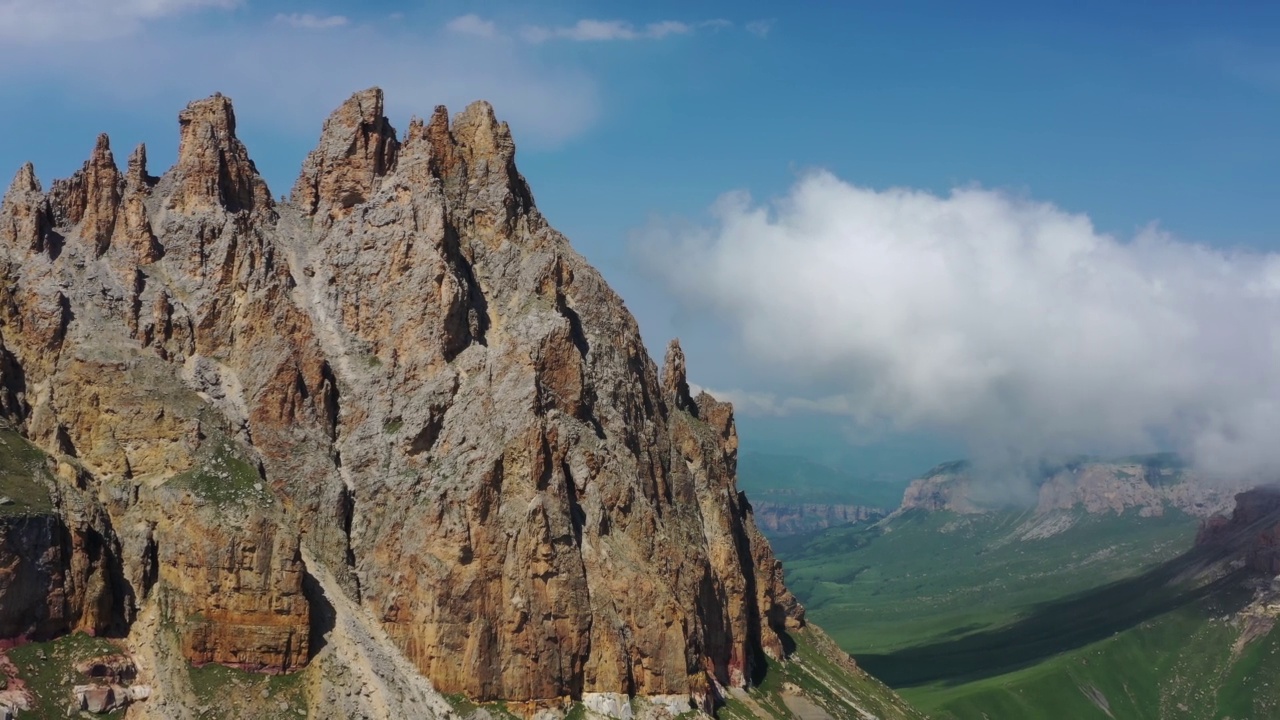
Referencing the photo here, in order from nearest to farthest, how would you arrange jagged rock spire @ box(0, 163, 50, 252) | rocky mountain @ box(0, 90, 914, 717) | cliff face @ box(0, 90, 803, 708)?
rocky mountain @ box(0, 90, 914, 717) < cliff face @ box(0, 90, 803, 708) < jagged rock spire @ box(0, 163, 50, 252)

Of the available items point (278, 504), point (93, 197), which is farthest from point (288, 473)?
point (93, 197)

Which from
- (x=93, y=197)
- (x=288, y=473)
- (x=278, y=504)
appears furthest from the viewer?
(x=93, y=197)

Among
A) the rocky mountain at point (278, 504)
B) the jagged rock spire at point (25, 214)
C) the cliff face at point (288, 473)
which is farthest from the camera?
the jagged rock spire at point (25, 214)

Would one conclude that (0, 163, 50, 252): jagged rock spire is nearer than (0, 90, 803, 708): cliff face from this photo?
No

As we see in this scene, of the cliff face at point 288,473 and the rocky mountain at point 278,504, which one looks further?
the cliff face at point 288,473

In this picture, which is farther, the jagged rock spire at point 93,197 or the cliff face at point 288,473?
the jagged rock spire at point 93,197

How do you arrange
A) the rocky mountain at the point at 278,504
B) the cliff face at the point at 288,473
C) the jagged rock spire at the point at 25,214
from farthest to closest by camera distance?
the jagged rock spire at the point at 25,214 → the cliff face at the point at 288,473 → the rocky mountain at the point at 278,504

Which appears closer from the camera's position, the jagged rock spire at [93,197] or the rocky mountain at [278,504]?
the rocky mountain at [278,504]

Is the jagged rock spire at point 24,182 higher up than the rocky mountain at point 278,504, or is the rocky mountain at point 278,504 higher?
the jagged rock spire at point 24,182

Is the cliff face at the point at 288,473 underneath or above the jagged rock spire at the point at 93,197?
underneath

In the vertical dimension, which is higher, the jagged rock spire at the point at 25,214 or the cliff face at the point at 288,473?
the jagged rock spire at the point at 25,214

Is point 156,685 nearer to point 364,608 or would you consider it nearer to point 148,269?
point 364,608

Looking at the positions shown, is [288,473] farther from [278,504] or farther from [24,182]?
[24,182]

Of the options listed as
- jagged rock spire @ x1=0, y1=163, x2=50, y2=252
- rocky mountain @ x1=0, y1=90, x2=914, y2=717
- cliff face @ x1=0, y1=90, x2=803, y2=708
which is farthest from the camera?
jagged rock spire @ x1=0, y1=163, x2=50, y2=252
